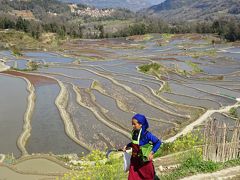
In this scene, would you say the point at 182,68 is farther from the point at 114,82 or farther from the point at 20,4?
the point at 20,4

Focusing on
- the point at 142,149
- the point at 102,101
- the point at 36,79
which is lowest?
the point at 102,101

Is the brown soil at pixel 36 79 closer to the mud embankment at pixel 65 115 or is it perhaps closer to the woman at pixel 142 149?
the mud embankment at pixel 65 115

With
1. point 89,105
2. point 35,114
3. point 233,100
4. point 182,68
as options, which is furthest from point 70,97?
point 182,68

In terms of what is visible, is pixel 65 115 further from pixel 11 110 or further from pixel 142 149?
pixel 142 149

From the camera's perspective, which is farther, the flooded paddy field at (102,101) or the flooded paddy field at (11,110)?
the flooded paddy field at (102,101)

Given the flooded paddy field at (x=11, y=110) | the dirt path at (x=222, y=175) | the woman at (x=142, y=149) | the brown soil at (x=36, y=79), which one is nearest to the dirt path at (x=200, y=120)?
the flooded paddy field at (x=11, y=110)

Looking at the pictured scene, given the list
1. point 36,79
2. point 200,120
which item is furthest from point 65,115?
point 36,79

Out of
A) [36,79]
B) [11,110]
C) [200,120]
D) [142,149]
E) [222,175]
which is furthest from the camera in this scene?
[36,79]

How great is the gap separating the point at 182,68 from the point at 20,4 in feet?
553

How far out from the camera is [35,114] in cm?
1931

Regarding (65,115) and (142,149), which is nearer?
(142,149)

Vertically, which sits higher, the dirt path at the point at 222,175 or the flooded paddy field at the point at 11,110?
the dirt path at the point at 222,175

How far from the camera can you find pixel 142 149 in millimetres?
5887

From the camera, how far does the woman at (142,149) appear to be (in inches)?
227
